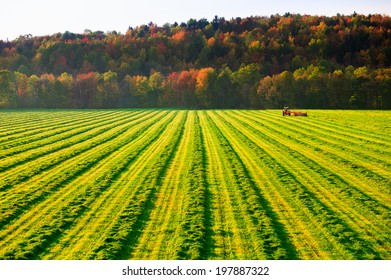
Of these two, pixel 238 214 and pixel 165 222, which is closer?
pixel 165 222

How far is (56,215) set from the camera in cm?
1313

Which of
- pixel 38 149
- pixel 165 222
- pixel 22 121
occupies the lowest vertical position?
pixel 165 222

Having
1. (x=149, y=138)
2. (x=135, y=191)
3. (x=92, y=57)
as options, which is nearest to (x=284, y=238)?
(x=135, y=191)

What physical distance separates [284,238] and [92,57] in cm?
15487

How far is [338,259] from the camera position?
390 inches

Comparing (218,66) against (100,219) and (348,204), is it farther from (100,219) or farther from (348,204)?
(100,219)

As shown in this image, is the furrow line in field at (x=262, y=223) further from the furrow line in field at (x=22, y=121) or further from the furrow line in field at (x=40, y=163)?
the furrow line in field at (x=22, y=121)

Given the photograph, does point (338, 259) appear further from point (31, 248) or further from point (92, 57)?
point (92, 57)

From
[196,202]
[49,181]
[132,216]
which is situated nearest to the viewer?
[132,216]

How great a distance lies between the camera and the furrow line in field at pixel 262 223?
10.2m

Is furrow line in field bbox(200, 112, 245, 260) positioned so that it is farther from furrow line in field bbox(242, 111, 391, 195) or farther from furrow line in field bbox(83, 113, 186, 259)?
furrow line in field bbox(242, 111, 391, 195)

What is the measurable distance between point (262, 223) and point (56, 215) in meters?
6.33

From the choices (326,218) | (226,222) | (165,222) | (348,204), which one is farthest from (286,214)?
(165,222)

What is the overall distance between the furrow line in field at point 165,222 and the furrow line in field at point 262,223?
7.12 feet
